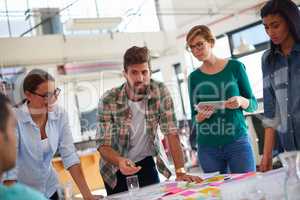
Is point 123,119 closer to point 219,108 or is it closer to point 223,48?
point 219,108

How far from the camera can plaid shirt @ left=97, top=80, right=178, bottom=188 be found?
2252 mm

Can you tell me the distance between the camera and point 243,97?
7.80 feet

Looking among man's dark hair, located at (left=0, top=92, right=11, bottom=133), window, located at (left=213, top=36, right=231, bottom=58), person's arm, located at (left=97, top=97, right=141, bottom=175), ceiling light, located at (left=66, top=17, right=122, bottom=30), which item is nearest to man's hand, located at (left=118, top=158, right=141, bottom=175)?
person's arm, located at (left=97, top=97, right=141, bottom=175)

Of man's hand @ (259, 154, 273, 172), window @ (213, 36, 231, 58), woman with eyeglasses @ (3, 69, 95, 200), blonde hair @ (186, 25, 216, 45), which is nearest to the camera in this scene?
man's hand @ (259, 154, 273, 172)

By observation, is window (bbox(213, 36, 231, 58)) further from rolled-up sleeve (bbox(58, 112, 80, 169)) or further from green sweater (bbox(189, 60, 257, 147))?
rolled-up sleeve (bbox(58, 112, 80, 169))

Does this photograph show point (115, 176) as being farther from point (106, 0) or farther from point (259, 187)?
point (106, 0)

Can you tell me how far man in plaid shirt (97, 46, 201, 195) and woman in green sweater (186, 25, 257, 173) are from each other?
18 cm

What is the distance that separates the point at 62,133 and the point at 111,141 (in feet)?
0.91

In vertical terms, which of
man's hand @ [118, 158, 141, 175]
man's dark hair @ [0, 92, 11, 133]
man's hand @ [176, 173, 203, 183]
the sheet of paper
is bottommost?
man's hand @ [176, 173, 203, 183]

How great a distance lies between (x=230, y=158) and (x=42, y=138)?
1.05 m

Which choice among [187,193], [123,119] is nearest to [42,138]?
[123,119]

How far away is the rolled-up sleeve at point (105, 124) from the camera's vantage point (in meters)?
2.25

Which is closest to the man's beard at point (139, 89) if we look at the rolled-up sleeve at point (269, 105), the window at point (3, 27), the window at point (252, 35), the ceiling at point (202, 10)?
the rolled-up sleeve at point (269, 105)

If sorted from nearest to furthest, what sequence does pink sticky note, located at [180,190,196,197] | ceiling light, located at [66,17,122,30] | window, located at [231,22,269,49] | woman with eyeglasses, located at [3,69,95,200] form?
pink sticky note, located at [180,190,196,197] → woman with eyeglasses, located at [3,69,95,200] → ceiling light, located at [66,17,122,30] → window, located at [231,22,269,49]
